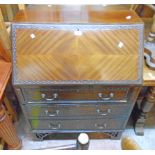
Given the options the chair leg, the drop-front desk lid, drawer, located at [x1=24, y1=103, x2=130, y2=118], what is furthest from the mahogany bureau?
the chair leg

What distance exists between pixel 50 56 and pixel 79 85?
208 mm

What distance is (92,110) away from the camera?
51.1 inches

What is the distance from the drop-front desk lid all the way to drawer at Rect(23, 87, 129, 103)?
77 mm

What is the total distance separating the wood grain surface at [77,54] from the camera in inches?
40.3

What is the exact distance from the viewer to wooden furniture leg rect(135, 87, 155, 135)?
1.33 meters

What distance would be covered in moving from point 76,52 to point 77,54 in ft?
0.04

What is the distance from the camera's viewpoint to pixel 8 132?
1361mm

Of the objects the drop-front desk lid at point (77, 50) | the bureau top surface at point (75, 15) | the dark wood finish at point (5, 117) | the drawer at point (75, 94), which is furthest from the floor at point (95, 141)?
the bureau top surface at point (75, 15)

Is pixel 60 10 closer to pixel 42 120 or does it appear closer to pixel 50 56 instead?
pixel 50 56

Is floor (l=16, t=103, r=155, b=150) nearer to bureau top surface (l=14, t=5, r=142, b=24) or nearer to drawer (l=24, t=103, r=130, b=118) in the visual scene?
drawer (l=24, t=103, r=130, b=118)

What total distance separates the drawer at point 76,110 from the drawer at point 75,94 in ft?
0.20

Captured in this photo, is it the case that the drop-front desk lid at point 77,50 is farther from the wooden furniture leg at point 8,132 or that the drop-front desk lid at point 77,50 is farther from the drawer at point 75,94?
the wooden furniture leg at point 8,132

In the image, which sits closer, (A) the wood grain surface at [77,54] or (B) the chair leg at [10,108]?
(A) the wood grain surface at [77,54]

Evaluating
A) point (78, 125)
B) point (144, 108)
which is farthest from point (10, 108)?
point (144, 108)
